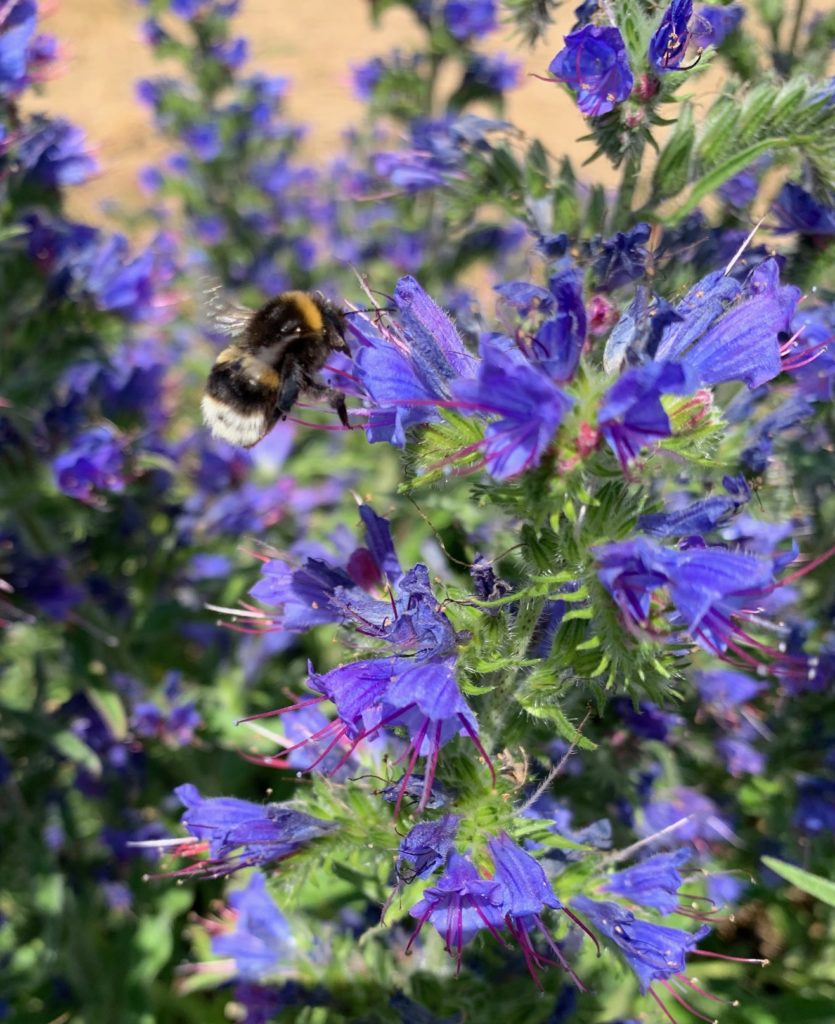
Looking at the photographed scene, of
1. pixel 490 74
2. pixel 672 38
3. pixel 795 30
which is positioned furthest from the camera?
pixel 490 74

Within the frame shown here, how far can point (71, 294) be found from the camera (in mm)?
3805

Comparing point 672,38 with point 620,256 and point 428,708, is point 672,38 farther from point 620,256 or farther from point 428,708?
point 428,708

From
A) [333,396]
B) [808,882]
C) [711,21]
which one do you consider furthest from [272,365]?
[808,882]

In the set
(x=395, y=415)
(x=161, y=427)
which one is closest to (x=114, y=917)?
(x=161, y=427)

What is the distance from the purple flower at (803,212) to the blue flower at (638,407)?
144 centimetres

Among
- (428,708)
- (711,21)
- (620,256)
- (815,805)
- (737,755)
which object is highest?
(711,21)

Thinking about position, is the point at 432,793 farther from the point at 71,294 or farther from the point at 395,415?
the point at 71,294

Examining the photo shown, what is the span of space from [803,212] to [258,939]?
8.66ft

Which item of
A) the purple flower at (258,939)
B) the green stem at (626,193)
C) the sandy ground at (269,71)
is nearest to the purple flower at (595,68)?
the green stem at (626,193)

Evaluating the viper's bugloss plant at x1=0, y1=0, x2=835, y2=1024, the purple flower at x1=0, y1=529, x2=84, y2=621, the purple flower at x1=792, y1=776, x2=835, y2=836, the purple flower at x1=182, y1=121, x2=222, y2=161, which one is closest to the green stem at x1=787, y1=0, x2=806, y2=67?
the viper's bugloss plant at x1=0, y1=0, x2=835, y2=1024

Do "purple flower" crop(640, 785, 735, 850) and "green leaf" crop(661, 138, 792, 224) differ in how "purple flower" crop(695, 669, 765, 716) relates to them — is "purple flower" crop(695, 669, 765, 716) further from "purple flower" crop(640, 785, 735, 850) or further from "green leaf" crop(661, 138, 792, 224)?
"green leaf" crop(661, 138, 792, 224)

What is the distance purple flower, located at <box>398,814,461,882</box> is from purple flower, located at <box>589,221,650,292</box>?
1.39 m

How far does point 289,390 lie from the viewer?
2705 millimetres

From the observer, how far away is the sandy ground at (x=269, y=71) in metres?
12.5
